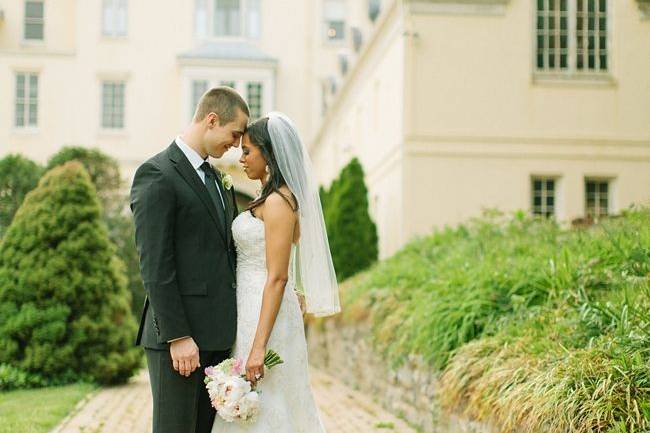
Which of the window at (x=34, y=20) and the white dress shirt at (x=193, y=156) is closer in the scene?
the white dress shirt at (x=193, y=156)

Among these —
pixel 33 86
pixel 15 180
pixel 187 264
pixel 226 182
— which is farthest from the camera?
pixel 33 86

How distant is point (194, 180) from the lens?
5188 millimetres

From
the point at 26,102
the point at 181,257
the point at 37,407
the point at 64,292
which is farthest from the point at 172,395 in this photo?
the point at 26,102

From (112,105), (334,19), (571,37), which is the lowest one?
(571,37)

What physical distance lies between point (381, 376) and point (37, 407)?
3.83 m

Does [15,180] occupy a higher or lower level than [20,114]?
lower

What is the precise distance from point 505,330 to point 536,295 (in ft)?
2.60

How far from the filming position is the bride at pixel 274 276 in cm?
512

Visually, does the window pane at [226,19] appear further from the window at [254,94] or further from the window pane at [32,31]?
the window pane at [32,31]

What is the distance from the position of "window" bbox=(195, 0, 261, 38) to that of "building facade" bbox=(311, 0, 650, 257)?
809 inches

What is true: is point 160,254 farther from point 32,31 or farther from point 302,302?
point 32,31

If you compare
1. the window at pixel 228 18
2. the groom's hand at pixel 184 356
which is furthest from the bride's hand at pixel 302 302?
the window at pixel 228 18

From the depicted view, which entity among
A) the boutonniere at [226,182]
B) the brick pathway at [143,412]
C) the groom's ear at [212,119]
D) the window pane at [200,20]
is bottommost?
the brick pathway at [143,412]

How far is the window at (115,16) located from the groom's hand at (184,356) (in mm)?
33284
